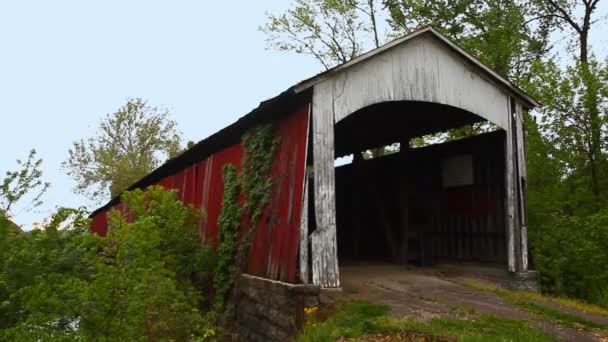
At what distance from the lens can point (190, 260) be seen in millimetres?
9992

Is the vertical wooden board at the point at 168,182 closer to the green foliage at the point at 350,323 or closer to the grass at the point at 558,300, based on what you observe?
the grass at the point at 558,300

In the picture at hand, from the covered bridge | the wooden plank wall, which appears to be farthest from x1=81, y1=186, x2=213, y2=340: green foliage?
the wooden plank wall

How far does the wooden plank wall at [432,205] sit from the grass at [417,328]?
487cm

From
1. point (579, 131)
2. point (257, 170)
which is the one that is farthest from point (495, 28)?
point (257, 170)

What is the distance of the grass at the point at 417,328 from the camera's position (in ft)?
18.2

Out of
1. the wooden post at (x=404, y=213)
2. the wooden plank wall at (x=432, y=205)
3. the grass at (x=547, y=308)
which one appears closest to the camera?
the grass at (x=547, y=308)

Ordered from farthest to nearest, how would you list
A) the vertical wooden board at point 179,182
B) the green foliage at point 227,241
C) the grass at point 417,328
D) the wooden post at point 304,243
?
the vertical wooden board at point 179,182
the green foliage at point 227,241
the wooden post at point 304,243
the grass at point 417,328

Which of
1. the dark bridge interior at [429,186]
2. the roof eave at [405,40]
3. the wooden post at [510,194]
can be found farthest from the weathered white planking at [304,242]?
the wooden post at [510,194]

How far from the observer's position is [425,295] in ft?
26.7

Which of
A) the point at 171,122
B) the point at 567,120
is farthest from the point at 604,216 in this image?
the point at 171,122

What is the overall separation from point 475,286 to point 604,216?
9.61 feet

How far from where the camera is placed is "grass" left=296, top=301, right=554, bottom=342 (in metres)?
5.54

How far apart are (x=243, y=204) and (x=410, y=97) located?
3716mm

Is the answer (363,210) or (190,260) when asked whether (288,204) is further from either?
(363,210)
